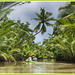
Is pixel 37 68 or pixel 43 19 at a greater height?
pixel 43 19

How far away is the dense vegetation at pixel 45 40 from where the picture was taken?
538 inches

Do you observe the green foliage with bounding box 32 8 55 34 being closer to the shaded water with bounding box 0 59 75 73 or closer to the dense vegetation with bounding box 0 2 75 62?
the dense vegetation with bounding box 0 2 75 62

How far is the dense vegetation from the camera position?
13663mm

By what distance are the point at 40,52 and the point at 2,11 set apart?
1684 cm

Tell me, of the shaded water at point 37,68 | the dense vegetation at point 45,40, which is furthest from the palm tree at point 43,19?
the shaded water at point 37,68

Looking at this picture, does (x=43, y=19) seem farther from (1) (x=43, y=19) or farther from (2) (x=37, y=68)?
(2) (x=37, y=68)

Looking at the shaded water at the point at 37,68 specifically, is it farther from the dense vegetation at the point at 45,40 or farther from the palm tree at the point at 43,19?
the palm tree at the point at 43,19

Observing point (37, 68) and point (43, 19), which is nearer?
point (37, 68)

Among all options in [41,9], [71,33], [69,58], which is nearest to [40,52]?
[41,9]

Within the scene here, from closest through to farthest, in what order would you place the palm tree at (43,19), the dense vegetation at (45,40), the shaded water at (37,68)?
the shaded water at (37,68) < the dense vegetation at (45,40) < the palm tree at (43,19)

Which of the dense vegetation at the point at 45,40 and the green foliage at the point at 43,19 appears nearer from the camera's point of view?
the dense vegetation at the point at 45,40

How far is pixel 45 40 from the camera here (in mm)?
30938

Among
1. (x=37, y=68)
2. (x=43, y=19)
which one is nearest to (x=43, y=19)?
(x=43, y=19)

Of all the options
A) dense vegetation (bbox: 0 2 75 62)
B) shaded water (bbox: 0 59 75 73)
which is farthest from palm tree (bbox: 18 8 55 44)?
shaded water (bbox: 0 59 75 73)
